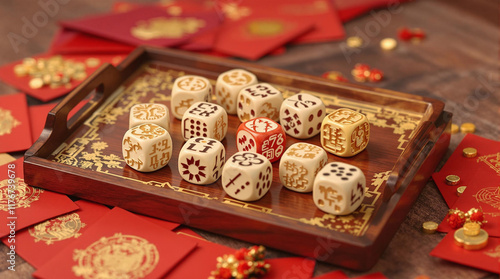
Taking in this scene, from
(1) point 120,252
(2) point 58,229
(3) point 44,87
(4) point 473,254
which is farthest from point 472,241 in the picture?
(3) point 44,87

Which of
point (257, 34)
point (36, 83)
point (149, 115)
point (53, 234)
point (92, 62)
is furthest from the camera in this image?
point (257, 34)

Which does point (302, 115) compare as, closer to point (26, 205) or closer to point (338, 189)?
point (338, 189)

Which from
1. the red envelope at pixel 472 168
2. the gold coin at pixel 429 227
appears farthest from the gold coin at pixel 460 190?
the gold coin at pixel 429 227

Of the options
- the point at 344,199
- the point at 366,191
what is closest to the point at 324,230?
the point at 344,199

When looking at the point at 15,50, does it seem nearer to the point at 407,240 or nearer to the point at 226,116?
the point at 226,116

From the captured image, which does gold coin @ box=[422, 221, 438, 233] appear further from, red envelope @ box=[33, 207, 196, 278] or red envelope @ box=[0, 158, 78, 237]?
red envelope @ box=[0, 158, 78, 237]
